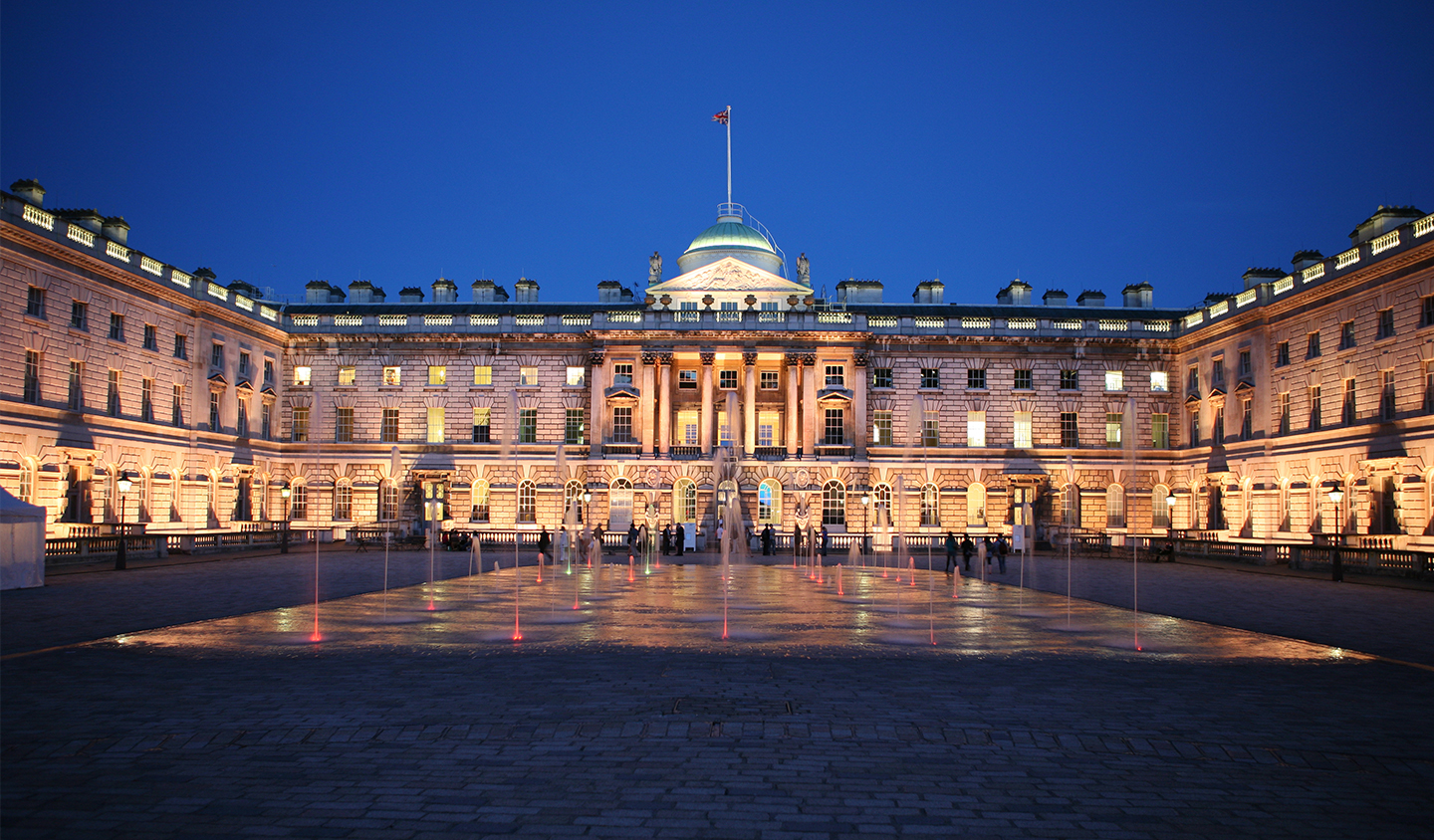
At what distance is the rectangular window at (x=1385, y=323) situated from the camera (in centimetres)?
3891

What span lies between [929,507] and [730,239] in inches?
843

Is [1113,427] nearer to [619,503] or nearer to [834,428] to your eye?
[834,428]

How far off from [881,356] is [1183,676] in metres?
48.4

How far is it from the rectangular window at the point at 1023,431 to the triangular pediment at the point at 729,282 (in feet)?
49.7

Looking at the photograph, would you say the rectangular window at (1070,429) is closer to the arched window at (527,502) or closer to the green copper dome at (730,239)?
the green copper dome at (730,239)

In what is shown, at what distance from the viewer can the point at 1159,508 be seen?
57469 mm

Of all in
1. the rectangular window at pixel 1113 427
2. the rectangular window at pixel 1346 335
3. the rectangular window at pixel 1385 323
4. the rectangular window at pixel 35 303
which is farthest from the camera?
the rectangular window at pixel 1113 427

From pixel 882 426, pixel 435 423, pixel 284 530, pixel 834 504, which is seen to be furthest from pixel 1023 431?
pixel 284 530

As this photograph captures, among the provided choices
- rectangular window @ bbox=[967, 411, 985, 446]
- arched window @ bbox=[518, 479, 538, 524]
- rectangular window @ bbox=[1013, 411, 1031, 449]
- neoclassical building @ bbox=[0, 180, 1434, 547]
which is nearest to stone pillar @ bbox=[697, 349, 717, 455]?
neoclassical building @ bbox=[0, 180, 1434, 547]

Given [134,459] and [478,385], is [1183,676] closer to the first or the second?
[134,459]

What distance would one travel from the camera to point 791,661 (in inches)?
489

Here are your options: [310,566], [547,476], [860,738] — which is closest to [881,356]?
[547,476]

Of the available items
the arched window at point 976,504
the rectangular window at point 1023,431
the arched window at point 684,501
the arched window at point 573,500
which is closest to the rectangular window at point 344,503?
the arched window at point 573,500

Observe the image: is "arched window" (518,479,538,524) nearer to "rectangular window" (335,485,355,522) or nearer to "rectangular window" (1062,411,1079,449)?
"rectangular window" (335,485,355,522)
